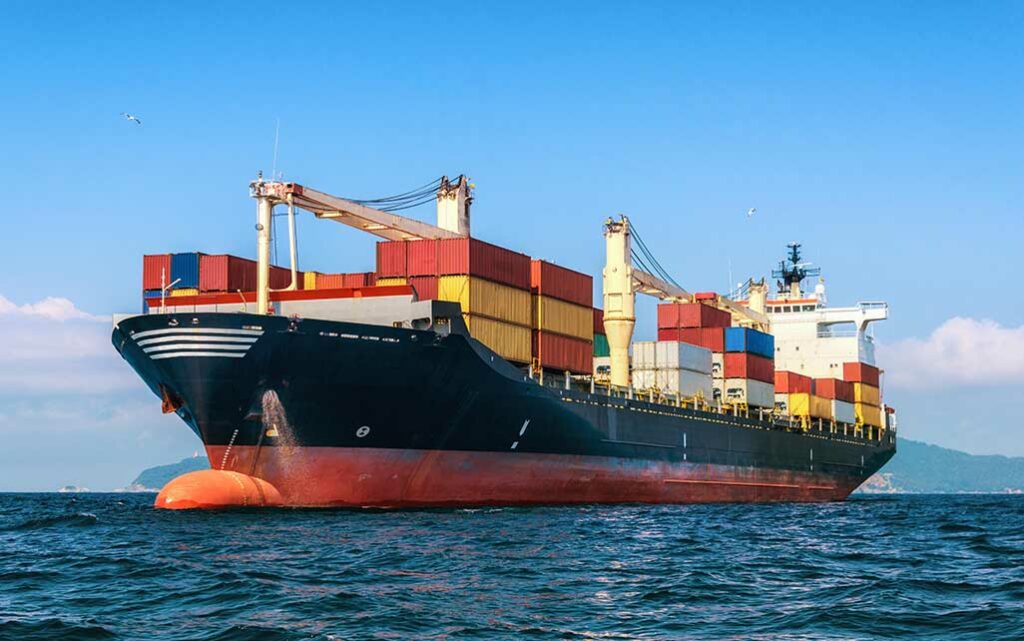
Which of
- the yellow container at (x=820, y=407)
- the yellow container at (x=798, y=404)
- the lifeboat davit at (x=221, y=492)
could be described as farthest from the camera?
the yellow container at (x=820, y=407)

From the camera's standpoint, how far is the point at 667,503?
52.5m

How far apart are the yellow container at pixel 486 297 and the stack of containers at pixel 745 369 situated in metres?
21.3

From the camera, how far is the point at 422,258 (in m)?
41.1

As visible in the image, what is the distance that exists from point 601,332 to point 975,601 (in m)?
45.7

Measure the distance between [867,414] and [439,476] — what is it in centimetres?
4938

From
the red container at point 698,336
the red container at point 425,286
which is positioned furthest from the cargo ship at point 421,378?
the red container at point 698,336

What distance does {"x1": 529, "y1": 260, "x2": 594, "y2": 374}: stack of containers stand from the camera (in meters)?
45.8

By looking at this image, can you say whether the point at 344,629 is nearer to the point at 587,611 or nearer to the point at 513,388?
the point at 587,611

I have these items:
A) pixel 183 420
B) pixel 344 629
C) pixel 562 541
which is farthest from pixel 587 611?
pixel 183 420

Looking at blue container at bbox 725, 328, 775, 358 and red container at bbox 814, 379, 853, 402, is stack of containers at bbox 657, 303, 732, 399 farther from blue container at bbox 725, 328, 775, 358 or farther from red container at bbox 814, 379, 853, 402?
red container at bbox 814, 379, 853, 402

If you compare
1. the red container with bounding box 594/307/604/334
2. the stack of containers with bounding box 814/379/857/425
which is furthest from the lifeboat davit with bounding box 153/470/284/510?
the stack of containers with bounding box 814/379/857/425

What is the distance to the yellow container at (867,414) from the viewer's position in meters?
78.6

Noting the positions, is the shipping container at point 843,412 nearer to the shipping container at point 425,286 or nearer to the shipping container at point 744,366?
the shipping container at point 744,366

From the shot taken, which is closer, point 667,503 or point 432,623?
point 432,623
